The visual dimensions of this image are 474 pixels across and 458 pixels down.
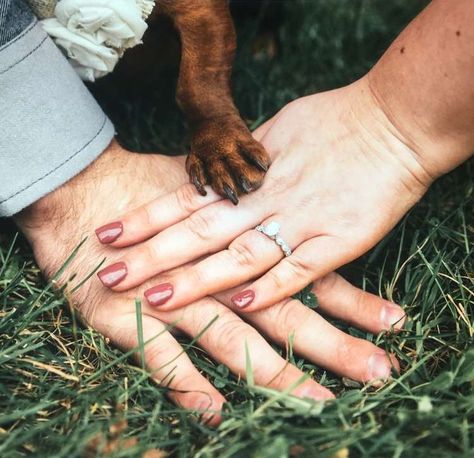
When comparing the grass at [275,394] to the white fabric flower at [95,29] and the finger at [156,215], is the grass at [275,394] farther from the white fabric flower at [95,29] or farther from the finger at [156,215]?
the white fabric flower at [95,29]

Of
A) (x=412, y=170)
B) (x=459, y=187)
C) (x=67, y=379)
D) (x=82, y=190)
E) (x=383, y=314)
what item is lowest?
(x=459, y=187)

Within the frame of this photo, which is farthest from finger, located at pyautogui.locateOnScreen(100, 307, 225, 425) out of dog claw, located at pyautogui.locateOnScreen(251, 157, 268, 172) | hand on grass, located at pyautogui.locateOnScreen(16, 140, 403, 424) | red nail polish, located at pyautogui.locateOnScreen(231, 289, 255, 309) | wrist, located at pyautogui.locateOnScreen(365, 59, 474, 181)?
wrist, located at pyautogui.locateOnScreen(365, 59, 474, 181)

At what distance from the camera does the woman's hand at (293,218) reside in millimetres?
1350

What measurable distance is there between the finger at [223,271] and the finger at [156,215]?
0.11m

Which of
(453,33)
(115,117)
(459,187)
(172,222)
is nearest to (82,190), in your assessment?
(172,222)

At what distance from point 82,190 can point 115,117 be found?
63 centimetres

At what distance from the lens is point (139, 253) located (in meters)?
1.37

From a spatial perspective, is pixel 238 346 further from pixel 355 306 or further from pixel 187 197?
pixel 187 197

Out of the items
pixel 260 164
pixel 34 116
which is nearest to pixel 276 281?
pixel 260 164

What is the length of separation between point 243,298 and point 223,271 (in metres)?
0.08

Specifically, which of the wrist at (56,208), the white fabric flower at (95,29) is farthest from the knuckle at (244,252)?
the white fabric flower at (95,29)

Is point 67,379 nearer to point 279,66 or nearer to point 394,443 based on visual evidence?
point 394,443

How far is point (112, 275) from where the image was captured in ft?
4.40

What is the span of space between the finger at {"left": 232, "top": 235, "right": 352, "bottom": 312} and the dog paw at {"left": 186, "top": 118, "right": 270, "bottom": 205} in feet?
0.56
